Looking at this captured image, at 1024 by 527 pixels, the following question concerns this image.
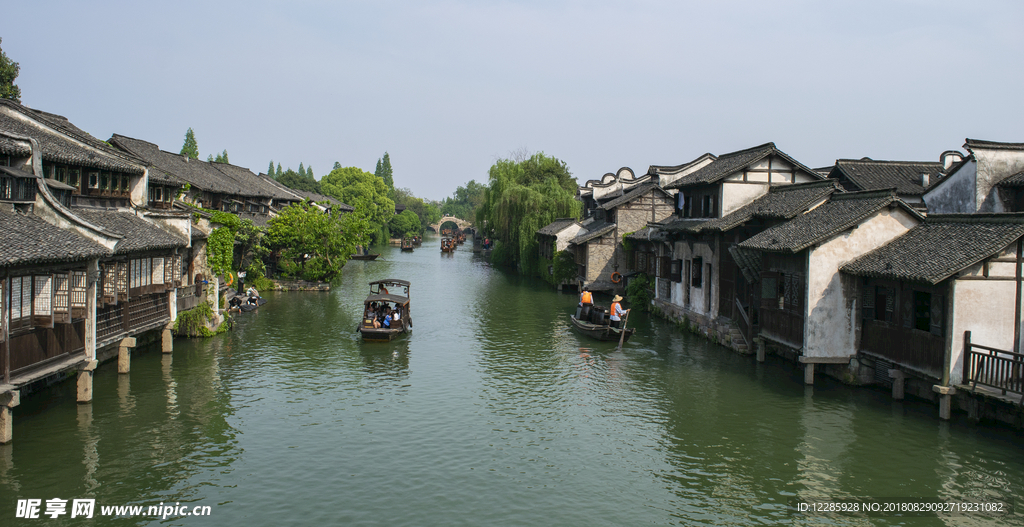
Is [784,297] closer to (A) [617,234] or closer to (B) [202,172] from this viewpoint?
(A) [617,234]

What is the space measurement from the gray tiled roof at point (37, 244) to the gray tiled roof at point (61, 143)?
4.51 m

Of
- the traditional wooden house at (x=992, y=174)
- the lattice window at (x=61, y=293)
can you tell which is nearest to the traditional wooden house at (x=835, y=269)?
the traditional wooden house at (x=992, y=174)

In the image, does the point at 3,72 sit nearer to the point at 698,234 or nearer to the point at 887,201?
the point at 698,234

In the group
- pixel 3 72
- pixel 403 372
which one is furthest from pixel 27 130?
pixel 3 72

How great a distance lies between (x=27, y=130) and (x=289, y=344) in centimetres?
1199

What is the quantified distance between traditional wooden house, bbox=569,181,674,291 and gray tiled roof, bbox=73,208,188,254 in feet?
93.1

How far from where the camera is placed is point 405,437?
59.0ft

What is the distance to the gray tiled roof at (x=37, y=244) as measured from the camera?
15.1 metres

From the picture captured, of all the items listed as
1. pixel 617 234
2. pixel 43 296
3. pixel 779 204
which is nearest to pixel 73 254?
pixel 43 296

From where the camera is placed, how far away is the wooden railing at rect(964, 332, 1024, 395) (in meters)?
16.6

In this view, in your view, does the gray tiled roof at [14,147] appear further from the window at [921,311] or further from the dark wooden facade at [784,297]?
the window at [921,311]

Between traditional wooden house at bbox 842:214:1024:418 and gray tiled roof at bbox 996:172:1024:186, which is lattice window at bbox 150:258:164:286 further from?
gray tiled roof at bbox 996:172:1024:186

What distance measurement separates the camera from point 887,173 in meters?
35.1

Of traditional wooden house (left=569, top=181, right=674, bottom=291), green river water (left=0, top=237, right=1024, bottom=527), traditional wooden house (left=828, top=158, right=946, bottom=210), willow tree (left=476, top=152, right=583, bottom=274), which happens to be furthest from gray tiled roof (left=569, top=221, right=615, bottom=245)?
green river water (left=0, top=237, right=1024, bottom=527)
